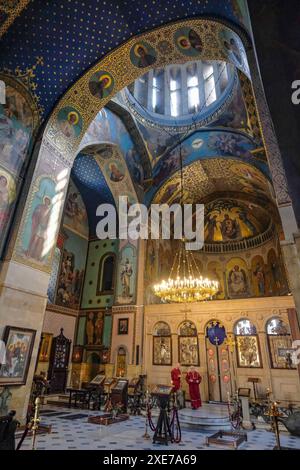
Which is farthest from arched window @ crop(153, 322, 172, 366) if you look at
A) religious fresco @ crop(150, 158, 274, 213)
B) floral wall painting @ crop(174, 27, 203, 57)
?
floral wall painting @ crop(174, 27, 203, 57)

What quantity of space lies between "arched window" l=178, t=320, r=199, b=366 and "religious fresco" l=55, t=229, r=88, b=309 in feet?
19.7

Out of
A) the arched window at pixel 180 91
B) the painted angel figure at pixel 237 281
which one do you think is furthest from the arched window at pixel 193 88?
the painted angel figure at pixel 237 281

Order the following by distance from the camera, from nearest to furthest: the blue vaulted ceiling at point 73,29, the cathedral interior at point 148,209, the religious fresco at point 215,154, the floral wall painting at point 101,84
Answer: the cathedral interior at point 148,209, the blue vaulted ceiling at point 73,29, the floral wall painting at point 101,84, the religious fresco at point 215,154

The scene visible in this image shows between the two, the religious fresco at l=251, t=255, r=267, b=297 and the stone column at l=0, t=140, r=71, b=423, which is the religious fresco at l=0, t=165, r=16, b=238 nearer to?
the stone column at l=0, t=140, r=71, b=423

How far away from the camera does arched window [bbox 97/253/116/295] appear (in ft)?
52.6

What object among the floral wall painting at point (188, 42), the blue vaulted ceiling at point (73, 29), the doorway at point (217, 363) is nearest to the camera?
the blue vaulted ceiling at point (73, 29)

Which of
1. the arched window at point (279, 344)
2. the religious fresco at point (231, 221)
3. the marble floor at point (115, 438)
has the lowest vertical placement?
the marble floor at point (115, 438)

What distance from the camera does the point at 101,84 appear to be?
960cm

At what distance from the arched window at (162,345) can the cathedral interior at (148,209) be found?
3.7 inches

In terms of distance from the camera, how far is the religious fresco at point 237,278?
52.6 ft

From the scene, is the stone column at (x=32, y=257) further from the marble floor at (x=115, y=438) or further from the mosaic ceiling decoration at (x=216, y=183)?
the mosaic ceiling decoration at (x=216, y=183)

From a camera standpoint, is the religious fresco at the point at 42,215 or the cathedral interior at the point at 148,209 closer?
the cathedral interior at the point at 148,209
